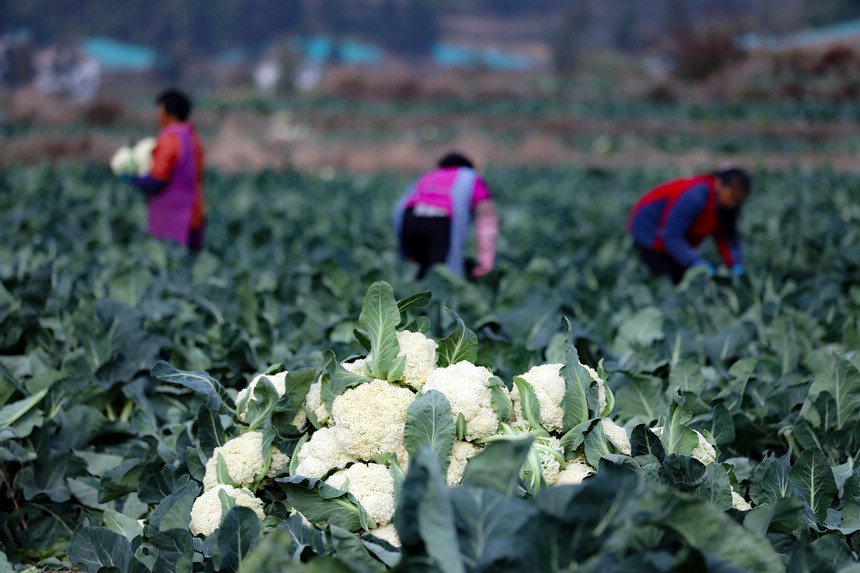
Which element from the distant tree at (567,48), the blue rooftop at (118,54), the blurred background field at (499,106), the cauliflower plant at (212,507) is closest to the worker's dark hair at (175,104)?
the cauliflower plant at (212,507)

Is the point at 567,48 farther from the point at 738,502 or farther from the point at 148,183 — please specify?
the point at 738,502

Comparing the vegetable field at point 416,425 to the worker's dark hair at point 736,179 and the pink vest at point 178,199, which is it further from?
the pink vest at point 178,199

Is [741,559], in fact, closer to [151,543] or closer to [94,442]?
[151,543]

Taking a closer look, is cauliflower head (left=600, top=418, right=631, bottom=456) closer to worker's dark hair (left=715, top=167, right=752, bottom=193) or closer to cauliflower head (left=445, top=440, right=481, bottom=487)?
cauliflower head (left=445, top=440, right=481, bottom=487)

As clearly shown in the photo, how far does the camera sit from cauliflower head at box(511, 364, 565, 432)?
246 cm

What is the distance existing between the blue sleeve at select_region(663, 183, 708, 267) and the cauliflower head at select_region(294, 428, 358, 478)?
161 inches

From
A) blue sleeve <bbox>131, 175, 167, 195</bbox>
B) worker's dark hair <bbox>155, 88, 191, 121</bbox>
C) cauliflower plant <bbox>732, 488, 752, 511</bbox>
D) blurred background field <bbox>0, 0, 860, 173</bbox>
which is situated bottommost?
blurred background field <bbox>0, 0, 860, 173</bbox>

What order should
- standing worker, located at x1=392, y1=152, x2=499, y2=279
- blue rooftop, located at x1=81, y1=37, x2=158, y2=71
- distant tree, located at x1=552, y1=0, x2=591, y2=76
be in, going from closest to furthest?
1. standing worker, located at x1=392, y1=152, x2=499, y2=279
2. distant tree, located at x1=552, y1=0, x2=591, y2=76
3. blue rooftop, located at x1=81, y1=37, x2=158, y2=71

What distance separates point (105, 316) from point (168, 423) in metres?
0.77

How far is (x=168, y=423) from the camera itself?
3.47 meters

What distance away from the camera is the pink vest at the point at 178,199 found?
6211mm

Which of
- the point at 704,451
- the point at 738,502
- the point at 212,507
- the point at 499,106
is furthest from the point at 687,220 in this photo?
the point at 499,106

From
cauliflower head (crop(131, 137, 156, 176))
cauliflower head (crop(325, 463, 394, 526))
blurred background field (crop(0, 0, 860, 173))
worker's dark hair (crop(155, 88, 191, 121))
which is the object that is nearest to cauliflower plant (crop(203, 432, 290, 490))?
cauliflower head (crop(325, 463, 394, 526))

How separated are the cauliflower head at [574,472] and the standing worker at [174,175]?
187 inches
